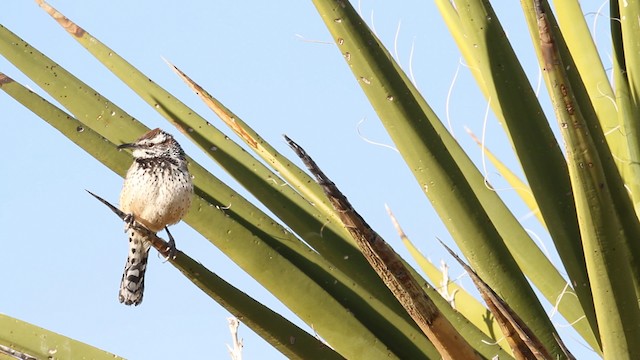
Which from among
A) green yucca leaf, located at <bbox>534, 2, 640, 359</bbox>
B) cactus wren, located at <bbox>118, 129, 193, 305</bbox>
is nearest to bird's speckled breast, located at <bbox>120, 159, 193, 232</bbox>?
cactus wren, located at <bbox>118, 129, 193, 305</bbox>

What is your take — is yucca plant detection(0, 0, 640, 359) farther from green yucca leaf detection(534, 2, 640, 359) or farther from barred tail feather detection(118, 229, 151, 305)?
barred tail feather detection(118, 229, 151, 305)

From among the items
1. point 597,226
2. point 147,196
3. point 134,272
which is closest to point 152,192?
point 147,196

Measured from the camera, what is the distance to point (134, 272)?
3.21 meters

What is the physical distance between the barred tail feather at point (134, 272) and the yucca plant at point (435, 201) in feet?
3.60

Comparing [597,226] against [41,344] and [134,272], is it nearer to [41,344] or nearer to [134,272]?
[41,344]

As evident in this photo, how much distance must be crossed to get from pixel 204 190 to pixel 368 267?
1.37 feet

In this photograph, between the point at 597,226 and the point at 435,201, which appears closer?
the point at 597,226

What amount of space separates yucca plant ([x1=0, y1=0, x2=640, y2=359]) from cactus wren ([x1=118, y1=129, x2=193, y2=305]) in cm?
Answer: 83

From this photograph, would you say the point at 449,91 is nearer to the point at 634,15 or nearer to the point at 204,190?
the point at 634,15

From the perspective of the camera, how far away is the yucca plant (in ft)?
4.52

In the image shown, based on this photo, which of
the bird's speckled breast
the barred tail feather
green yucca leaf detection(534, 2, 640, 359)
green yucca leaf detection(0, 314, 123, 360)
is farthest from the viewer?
the barred tail feather

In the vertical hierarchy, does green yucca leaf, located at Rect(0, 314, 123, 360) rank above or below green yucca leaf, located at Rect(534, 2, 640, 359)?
above

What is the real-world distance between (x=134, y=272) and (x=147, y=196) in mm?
299

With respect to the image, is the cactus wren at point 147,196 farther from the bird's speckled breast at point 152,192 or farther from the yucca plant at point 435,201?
the yucca plant at point 435,201
